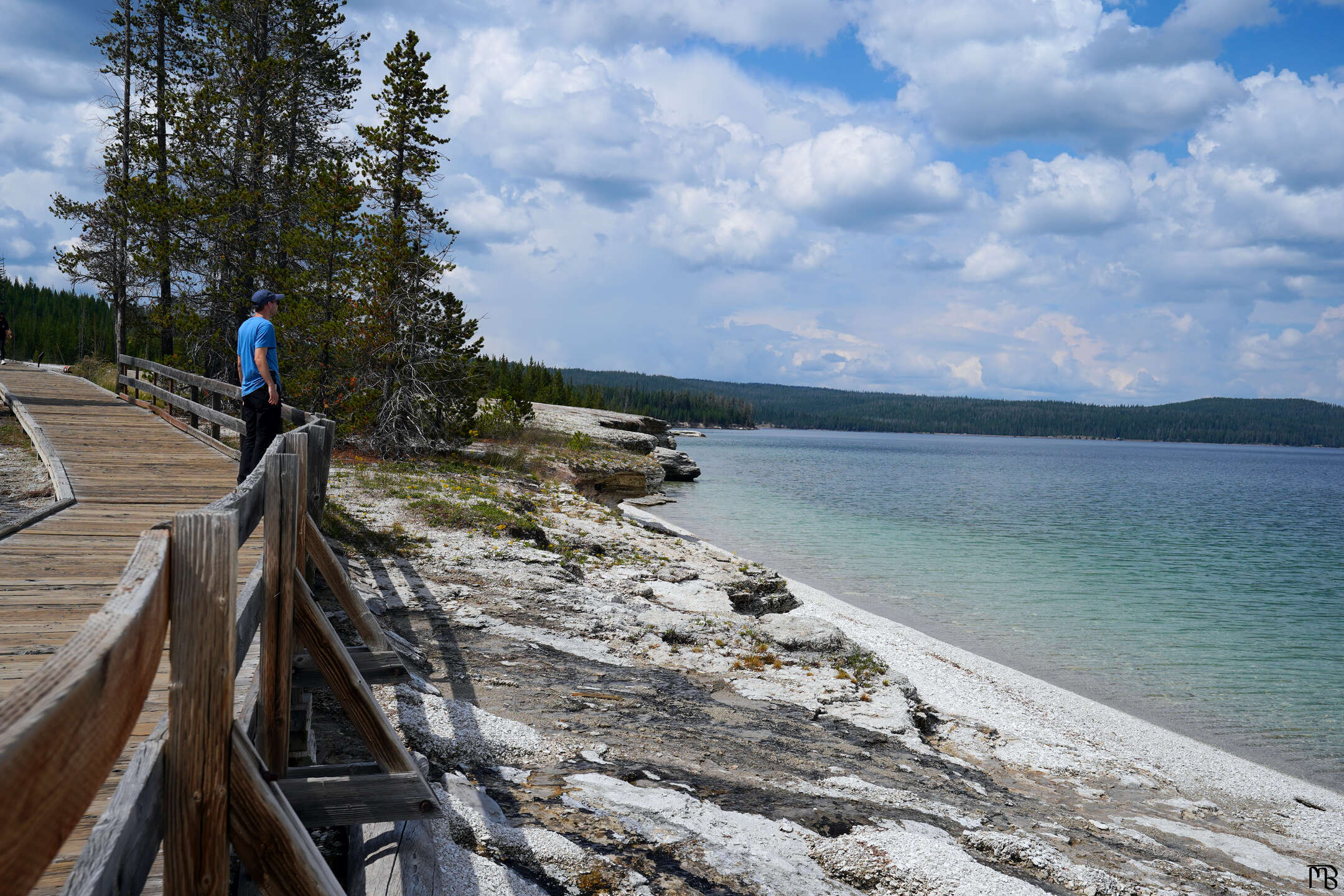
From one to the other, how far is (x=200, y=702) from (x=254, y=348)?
9.22 m

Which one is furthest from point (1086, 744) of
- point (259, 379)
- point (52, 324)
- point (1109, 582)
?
point (52, 324)

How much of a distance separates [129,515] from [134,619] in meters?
8.95

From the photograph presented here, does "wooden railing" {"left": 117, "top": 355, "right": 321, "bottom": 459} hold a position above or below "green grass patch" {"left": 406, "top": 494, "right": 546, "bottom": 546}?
above

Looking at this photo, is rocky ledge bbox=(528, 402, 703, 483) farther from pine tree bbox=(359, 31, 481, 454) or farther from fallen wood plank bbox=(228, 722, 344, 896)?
fallen wood plank bbox=(228, 722, 344, 896)

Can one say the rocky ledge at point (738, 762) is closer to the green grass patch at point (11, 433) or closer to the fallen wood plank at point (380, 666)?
the fallen wood plank at point (380, 666)

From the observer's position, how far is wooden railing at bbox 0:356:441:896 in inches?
46.3

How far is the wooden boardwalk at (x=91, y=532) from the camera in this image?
4355 mm

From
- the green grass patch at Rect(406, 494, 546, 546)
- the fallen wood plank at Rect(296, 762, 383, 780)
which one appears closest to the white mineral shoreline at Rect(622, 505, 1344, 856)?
the green grass patch at Rect(406, 494, 546, 546)

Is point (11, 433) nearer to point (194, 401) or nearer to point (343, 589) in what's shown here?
point (194, 401)

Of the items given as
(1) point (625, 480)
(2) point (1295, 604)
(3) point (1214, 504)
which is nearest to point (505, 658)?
(2) point (1295, 604)

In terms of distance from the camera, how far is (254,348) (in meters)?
10.1

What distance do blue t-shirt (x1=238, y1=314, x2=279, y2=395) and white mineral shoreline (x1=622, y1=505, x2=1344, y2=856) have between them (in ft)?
30.1

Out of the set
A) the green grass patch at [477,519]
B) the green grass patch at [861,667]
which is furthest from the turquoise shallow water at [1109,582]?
the green grass patch at [477,519]

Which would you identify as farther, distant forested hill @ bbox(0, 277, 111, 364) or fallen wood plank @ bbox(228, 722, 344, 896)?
distant forested hill @ bbox(0, 277, 111, 364)
